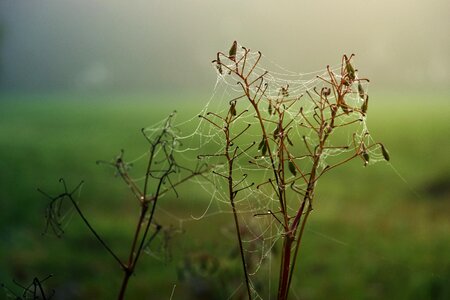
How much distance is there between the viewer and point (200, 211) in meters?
1.78

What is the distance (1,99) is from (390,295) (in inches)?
68.5

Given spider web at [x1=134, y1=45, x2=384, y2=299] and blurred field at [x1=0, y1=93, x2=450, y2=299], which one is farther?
blurred field at [x1=0, y1=93, x2=450, y2=299]

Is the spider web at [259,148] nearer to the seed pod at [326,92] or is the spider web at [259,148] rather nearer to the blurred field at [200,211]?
the seed pod at [326,92]

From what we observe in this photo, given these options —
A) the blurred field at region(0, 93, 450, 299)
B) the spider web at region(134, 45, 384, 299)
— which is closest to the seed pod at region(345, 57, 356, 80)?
the spider web at region(134, 45, 384, 299)

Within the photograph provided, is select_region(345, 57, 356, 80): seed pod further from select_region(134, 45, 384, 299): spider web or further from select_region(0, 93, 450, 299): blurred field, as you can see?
select_region(0, 93, 450, 299): blurred field

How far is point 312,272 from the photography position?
1541 mm

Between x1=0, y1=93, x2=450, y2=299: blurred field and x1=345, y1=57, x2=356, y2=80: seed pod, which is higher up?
x1=0, y1=93, x2=450, y2=299: blurred field

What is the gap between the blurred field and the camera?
59.0 inches

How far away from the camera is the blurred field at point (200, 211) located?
1499 millimetres

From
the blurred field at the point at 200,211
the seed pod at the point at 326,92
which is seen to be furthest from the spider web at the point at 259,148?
the blurred field at the point at 200,211

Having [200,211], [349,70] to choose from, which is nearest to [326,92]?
[349,70]

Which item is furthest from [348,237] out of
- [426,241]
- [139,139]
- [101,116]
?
[101,116]

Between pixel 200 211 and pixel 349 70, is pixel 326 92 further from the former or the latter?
pixel 200 211

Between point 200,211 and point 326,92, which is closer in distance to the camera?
point 326,92
